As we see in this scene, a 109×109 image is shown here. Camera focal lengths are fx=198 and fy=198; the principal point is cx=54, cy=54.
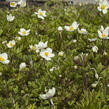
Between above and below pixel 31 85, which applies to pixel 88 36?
above

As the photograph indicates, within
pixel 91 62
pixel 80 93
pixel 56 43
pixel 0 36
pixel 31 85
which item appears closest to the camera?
pixel 80 93

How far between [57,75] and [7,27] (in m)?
1.71

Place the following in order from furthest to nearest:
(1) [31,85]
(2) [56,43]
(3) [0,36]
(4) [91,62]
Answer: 1. (3) [0,36]
2. (2) [56,43]
3. (4) [91,62]
4. (1) [31,85]

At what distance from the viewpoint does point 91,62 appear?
9.59ft

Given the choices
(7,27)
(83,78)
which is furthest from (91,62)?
(7,27)

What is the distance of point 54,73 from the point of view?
2516 millimetres

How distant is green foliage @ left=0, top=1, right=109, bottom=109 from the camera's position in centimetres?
211

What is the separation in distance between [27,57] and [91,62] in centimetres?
95

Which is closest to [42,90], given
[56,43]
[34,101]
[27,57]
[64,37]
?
[34,101]

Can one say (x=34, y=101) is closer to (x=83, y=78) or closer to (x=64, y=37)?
(x=83, y=78)

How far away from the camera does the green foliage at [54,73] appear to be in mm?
2105

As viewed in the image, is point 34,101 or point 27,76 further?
point 27,76

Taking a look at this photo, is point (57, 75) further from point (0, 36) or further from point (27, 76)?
point (0, 36)

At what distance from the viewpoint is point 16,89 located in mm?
2303
